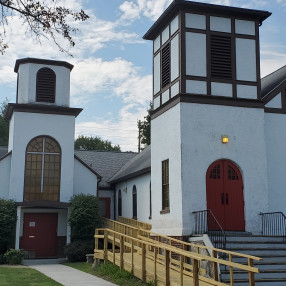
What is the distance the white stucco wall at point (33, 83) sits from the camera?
88.8 ft

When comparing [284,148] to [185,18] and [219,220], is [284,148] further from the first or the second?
[185,18]

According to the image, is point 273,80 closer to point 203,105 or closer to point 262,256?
point 203,105

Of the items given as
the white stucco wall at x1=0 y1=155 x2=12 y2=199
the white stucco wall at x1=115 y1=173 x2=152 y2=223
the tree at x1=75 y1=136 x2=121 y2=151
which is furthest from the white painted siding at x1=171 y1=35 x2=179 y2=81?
the tree at x1=75 y1=136 x2=121 y2=151

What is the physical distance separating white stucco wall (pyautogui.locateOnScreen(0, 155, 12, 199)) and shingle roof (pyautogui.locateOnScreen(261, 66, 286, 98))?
13.6 m

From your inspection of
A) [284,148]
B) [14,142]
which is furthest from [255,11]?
[14,142]

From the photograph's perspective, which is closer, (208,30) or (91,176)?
(208,30)

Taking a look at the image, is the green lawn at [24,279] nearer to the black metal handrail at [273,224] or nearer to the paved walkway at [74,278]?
the paved walkway at [74,278]

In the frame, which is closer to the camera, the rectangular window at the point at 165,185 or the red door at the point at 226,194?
the red door at the point at 226,194

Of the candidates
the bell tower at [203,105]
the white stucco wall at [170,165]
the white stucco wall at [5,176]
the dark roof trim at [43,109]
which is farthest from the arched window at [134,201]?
the bell tower at [203,105]

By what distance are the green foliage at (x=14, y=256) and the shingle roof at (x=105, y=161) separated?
1100cm

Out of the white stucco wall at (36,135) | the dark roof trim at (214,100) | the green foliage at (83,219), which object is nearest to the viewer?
the dark roof trim at (214,100)

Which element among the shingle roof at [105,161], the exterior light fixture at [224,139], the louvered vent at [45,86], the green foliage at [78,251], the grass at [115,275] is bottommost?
the grass at [115,275]

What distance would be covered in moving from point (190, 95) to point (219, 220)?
4.65 meters

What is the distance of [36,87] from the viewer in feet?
89.5
